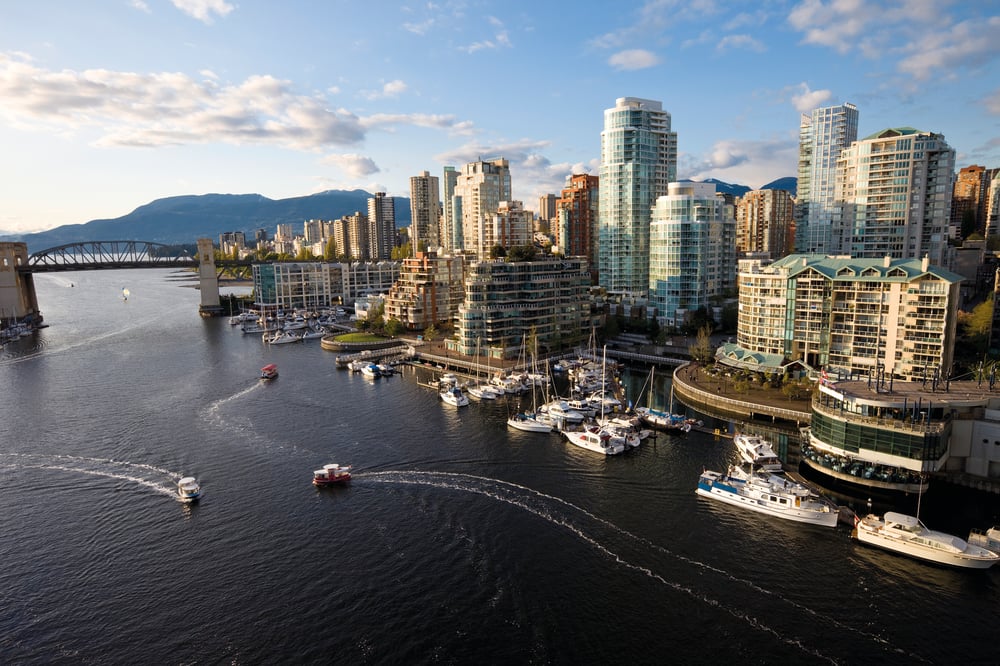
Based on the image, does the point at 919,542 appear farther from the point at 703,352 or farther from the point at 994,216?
the point at 994,216

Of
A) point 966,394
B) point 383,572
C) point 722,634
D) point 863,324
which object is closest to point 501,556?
point 383,572

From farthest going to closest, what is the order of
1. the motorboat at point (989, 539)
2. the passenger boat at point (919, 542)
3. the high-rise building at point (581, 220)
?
1. the high-rise building at point (581, 220)
2. the motorboat at point (989, 539)
3. the passenger boat at point (919, 542)

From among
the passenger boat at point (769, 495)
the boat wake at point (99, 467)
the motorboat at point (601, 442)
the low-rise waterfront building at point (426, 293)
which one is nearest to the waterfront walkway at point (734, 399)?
the passenger boat at point (769, 495)

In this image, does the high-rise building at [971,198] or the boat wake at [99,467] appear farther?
the high-rise building at [971,198]

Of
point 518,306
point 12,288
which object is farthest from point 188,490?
point 12,288

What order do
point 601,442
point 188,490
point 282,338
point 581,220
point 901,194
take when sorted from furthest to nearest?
point 581,220 → point 282,338 → point 901,194 → point 601,442 → point 188,490

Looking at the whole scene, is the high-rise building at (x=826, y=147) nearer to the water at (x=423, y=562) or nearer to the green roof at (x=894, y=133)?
the green roof at (x=894, y=133)

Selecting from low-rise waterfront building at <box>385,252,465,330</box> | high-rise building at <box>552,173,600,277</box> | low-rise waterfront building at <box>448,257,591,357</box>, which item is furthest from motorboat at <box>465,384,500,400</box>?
high-rise building at <box>552,173,600,277</box>

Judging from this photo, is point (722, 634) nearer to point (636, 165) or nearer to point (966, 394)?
point (966, 394)
